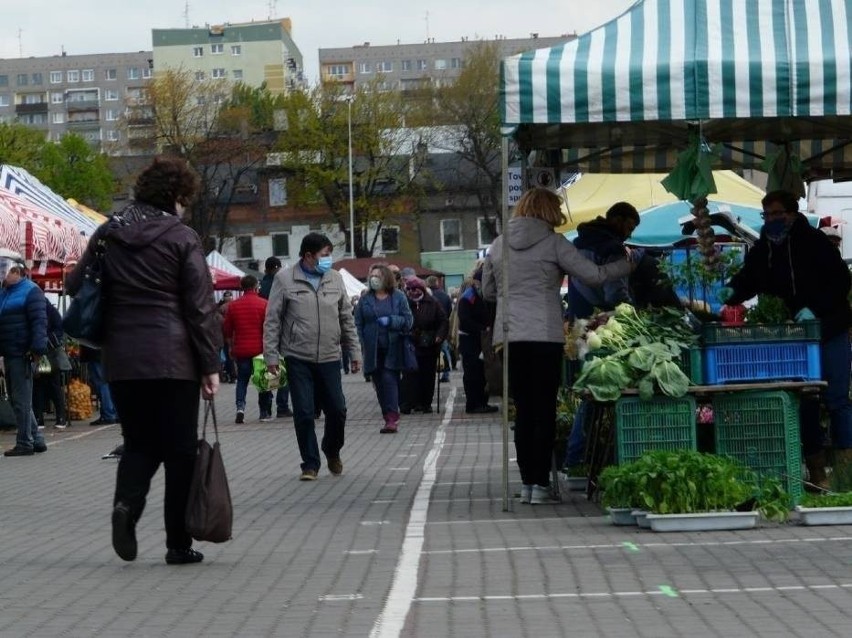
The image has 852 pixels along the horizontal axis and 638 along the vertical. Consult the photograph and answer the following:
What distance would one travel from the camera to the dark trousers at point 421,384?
977 inches

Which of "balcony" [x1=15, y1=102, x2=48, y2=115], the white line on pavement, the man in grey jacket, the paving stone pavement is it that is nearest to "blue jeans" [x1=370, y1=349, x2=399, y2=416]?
the white line on pavement

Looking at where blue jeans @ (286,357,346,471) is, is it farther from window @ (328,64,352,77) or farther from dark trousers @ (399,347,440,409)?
window @ (328,64,352,77)

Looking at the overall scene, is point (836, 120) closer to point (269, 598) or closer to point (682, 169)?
point (682, 169)

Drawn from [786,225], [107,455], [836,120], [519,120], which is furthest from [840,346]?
[107,455]

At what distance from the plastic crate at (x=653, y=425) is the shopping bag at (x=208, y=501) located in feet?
9.10

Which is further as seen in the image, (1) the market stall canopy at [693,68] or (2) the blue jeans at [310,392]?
(2) the blue jeans at [310,392]

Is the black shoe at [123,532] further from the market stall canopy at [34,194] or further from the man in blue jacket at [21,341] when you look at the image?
the market stall canopy at [34,194]

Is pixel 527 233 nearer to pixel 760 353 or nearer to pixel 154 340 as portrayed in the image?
pixel 760 353

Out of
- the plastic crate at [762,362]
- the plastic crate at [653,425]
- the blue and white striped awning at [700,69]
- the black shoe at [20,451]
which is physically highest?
the blue and white striped awning at [700,69]

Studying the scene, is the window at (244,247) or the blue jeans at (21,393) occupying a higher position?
the window at (244,247)

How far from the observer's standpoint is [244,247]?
352 ft

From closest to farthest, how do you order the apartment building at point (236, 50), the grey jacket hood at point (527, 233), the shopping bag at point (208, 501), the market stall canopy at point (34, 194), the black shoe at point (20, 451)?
the shopping bag at point (208, 501) < the grey jacket hood at point (527, 233) < the black shoe at point (20, 451) < the market stall canopy at point (34, 194) < the apartment building at point (236, 50)

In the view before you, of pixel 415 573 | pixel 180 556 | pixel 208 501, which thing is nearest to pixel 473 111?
pixel 180 556

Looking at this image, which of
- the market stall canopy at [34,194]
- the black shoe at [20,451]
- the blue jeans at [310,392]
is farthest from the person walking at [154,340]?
the market stall canopy at [34,194]
